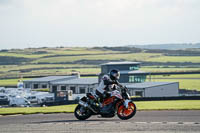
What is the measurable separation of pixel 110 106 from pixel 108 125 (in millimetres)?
1506

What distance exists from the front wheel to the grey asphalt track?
0.88ft

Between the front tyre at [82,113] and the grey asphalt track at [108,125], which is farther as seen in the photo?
the front tyre at [82,113]

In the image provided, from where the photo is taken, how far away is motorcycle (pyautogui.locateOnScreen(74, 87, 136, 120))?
2084cm

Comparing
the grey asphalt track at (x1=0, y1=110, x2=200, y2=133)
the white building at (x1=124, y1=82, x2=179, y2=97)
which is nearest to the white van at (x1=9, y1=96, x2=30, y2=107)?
the white building at (x1=124, y1=82, x2=179, y2=97)

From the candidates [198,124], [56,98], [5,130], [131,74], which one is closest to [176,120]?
[198,124]

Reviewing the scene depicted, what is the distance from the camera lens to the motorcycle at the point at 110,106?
2084cm

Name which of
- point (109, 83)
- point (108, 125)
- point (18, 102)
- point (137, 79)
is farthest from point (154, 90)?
point (108, 125)

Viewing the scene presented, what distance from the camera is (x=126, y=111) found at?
2114cm

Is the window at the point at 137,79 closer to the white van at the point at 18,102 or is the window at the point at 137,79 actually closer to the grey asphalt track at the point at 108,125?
the white van at the point at 18,102

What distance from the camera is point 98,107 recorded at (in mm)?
21688

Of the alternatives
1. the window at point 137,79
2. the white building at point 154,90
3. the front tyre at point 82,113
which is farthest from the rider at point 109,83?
the window at point 137,79

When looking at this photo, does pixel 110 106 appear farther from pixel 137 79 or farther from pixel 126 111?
pixel 137 79

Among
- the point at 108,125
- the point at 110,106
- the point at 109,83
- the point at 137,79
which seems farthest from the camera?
the point at 137,79

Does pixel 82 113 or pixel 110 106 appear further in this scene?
pixel 82 113
